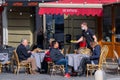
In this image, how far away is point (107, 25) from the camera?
24156 millimetres

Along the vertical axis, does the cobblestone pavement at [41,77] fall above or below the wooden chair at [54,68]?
below

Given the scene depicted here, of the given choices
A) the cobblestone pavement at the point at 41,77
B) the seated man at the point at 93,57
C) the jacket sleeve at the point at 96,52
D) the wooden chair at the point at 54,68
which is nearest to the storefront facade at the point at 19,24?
the wooden chair at the point at 54,68

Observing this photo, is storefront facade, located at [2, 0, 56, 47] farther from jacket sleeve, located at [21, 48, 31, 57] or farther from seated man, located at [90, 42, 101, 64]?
seated man, located at [90, 42, 101, 64]

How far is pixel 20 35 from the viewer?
27203 millimetres

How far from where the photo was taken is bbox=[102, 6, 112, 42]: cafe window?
23.9 metres

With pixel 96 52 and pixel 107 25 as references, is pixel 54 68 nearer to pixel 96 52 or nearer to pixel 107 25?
pixel 96 52

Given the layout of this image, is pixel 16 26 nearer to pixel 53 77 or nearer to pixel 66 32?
pixel 66 32

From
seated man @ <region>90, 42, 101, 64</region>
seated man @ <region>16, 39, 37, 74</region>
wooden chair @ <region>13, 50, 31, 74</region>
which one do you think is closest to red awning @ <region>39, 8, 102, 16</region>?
seated man @ <region>16, 39, 37, 74</region>

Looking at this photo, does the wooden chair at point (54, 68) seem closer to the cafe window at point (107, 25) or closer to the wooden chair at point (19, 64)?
the wooden chair at point (19, 64)

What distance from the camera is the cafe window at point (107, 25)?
23.9 meters

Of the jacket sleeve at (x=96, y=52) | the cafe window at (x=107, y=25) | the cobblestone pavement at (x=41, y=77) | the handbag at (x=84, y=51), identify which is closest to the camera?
the cobblestone pavement at (x=41, y=77)

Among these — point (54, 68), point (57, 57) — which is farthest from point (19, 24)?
point (57, 57)

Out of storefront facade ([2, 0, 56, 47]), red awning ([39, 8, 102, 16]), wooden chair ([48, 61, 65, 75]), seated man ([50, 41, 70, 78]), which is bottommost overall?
wooden chair ([48, 61, 65, 75])

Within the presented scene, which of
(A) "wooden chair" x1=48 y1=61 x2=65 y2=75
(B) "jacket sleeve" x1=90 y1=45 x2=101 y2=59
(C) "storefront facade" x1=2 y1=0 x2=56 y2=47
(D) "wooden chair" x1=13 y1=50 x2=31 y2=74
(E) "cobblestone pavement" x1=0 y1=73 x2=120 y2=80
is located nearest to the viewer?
(E) "cobblestone pavement" x1=0 y1=73 x2=120 y2=80
